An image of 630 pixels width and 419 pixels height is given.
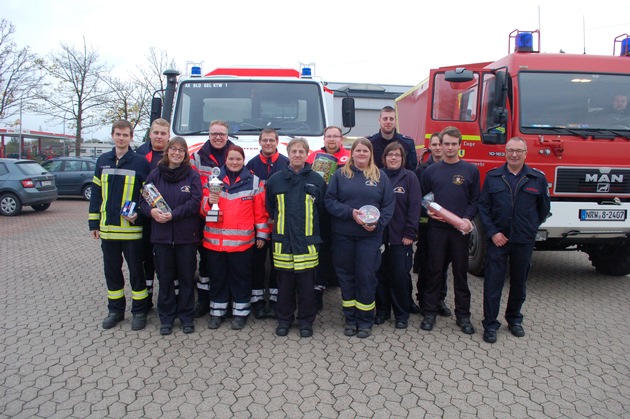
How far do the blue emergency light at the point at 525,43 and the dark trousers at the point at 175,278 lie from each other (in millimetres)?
5042

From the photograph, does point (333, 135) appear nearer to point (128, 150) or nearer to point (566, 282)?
point (128, 150)

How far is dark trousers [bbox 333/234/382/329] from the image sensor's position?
4.39 meters

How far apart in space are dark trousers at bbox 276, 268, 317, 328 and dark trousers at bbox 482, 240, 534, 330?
164 cm

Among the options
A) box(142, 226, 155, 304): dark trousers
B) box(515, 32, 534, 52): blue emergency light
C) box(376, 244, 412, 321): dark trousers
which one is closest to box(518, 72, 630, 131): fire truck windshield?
box(515, 32, 534, 52): blue emergency light

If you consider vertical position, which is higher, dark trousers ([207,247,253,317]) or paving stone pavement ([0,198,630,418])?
dark trousers ([207,247,253,317])

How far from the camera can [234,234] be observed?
14.5 ft

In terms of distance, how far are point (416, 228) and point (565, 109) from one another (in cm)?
282

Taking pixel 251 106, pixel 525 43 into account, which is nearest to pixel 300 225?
pixel 251 106

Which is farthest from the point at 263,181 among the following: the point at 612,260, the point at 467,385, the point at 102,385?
the point at 612,260

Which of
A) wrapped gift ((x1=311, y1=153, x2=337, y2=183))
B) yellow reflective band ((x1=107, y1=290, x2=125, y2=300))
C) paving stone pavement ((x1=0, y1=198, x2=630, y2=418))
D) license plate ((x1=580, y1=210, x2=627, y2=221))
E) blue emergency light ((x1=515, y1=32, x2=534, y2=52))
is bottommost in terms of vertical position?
paving stone pavement ((x1=0, y1=198, x2=630, y2=418))

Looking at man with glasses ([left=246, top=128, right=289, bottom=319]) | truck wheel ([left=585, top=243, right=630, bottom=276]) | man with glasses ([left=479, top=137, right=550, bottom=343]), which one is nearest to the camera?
man with glasses ([left=479, top=137, right=550, bottom=343])

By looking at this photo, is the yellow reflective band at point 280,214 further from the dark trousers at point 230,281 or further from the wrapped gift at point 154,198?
the wrapped gift at point 154,198

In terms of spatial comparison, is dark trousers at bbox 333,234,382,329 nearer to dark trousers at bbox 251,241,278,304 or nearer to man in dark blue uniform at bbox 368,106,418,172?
dark trousers at bbox 251,241,278,304

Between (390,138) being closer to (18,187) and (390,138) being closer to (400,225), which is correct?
(400,225)
